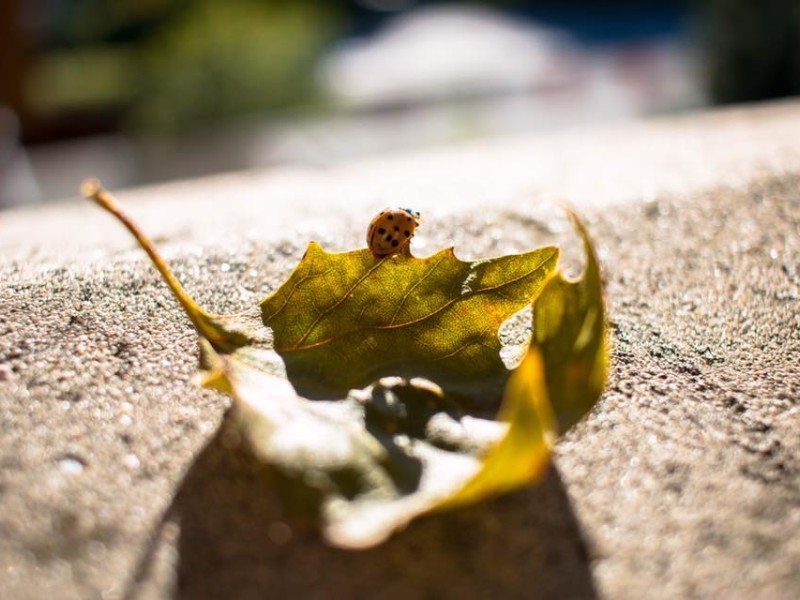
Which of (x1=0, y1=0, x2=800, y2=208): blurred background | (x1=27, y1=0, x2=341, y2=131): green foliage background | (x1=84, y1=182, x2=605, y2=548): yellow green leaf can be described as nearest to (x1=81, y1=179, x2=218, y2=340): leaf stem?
(x1=84, y1=182, x2=605, y2=548): yellow green leaf

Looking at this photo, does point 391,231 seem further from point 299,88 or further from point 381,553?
point 299,88

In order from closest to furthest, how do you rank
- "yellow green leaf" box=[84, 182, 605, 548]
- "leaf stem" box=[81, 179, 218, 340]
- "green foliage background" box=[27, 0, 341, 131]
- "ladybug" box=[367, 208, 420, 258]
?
"yellow green leaf" box=[84, 182, 605, 548], "leaf stem" box=[81, 179, 218, 340], "ladybug" box=[367, 208, 420, 258], "green foliage background" box=[27, 0, 341, 131]

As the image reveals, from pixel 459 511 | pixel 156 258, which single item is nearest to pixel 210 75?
pixel 156 258

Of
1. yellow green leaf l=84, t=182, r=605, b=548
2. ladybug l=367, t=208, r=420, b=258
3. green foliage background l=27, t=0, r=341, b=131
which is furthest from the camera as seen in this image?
green foliage background l=27, t=0, r=341, b=131

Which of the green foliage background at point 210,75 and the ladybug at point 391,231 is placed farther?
the green foliage background at point 210,75

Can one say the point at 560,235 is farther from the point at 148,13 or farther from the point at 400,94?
the point at 148,13

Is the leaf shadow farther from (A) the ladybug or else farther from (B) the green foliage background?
(B) the green foliage background

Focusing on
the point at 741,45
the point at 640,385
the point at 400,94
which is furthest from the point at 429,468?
the point at 400,94

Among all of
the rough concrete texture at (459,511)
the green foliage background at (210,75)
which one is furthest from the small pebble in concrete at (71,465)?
the green foliage background at (210,75)

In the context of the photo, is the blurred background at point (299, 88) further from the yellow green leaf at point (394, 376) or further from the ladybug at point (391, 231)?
the yellow green leaf at point (394, 376)
